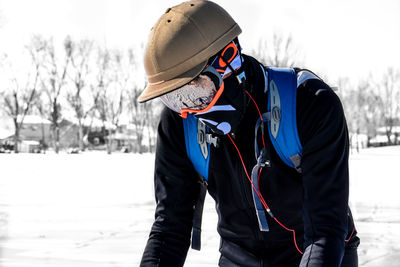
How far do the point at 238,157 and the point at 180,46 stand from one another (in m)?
0.47

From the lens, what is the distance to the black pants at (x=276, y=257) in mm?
1686

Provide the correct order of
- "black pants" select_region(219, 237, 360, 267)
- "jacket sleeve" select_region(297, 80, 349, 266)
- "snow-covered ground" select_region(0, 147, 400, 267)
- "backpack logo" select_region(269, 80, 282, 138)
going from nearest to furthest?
1. "jacket sleeve" select_region(297, 80, 349, 266)
2. "backpack logo" select_region(269, 80, 282, 138)
3. "black pants" select_region(219, 237, 360, 267)
4. "snow-covered ground" select_region(0, 147, 400, 267)

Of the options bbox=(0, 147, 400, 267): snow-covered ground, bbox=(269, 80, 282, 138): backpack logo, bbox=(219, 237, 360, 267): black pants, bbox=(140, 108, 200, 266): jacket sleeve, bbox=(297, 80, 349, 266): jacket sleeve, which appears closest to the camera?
bbox=(297, 80, 349, 266): jacket sleeve

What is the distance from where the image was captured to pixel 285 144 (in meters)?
1.56

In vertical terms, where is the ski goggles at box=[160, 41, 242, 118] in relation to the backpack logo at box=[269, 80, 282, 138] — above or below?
above

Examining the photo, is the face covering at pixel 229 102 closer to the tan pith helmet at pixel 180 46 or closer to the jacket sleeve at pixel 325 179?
the tan pith helmet at pixel 180 46

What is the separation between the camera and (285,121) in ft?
5.07

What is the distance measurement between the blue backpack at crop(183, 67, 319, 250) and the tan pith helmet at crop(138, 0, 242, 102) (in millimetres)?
240

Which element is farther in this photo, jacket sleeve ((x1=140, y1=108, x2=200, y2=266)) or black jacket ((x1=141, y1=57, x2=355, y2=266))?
jacket sleeve ((x1=140, y1=108, x2=200, y2=266))

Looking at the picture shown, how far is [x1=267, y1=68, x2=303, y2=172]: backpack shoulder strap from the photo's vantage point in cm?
154

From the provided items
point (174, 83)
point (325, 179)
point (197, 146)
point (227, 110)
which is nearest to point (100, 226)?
point (197, 146)

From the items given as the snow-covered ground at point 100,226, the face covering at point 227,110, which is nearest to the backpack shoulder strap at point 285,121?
the face covering at point 227,110

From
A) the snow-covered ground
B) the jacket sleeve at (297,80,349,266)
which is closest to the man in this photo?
the jacket sleeve at (297,80,349,266)

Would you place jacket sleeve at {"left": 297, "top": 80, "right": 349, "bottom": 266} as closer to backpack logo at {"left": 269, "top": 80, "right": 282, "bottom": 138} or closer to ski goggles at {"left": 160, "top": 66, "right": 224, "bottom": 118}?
backpack logo at {"left": 269, "top": 80, "right": 282, "bottom": 138}
